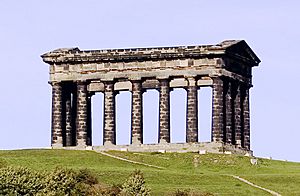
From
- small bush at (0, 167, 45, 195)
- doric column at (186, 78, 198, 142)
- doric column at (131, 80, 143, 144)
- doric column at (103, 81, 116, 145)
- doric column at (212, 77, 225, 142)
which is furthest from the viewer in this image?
doric column at (103, 81, 116, 145)

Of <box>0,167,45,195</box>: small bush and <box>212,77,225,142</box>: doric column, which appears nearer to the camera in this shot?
<box>0,167,45,195</box>: small bush

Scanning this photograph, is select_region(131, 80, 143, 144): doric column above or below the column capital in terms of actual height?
below

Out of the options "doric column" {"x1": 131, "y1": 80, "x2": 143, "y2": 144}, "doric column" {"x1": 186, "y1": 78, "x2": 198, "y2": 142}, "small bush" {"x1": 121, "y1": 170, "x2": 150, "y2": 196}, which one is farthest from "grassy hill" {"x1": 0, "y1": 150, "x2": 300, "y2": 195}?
"doric column" {"x1": 131, "y1": 80, "x2": 143, "y2": 144}

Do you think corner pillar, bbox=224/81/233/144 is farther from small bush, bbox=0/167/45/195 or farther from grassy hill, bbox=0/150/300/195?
small bush, bbox=0/167/45/195

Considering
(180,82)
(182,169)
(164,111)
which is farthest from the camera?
(180,82)

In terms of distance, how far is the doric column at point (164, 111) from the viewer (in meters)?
195

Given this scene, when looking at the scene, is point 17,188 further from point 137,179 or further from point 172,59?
point 172,59

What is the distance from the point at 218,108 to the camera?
635ft

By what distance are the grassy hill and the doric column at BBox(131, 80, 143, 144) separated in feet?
30.0

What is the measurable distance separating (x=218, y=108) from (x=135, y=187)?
53.3 m

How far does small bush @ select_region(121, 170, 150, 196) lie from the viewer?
141 m

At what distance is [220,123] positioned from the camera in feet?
632

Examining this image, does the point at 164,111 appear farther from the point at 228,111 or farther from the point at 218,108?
the point at 228,111

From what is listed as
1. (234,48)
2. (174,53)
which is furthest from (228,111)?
(174,53)
